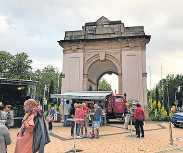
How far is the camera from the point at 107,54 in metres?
36.8

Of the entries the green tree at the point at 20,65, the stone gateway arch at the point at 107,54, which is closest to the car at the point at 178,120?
the stone gateway arch at the point at 107,54

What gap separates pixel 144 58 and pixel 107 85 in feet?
268

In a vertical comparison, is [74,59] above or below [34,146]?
above

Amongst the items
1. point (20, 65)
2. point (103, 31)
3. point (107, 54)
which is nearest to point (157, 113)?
point (107, 54)

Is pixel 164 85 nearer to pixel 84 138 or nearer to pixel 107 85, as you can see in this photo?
pixel 107 85

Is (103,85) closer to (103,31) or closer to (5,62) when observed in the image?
(5,62)

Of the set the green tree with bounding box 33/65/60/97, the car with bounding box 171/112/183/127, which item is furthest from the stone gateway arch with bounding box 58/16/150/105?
the green tree with bounding box 33/65/60/97

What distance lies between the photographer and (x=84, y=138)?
1786 centimetres

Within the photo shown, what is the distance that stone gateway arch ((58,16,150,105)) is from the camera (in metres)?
35.7

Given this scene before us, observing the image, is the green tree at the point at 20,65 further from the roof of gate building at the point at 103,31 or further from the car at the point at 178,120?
the car at the point at 178,120

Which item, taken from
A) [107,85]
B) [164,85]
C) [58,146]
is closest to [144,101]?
[58,146]

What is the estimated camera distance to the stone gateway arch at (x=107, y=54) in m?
35.7

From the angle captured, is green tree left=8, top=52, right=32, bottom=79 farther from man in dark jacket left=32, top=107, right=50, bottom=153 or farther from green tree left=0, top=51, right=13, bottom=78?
man in dark jacket left=32, top=107, right=50, bottom=153

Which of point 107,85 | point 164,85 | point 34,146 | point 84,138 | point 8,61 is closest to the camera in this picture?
point 34,146
